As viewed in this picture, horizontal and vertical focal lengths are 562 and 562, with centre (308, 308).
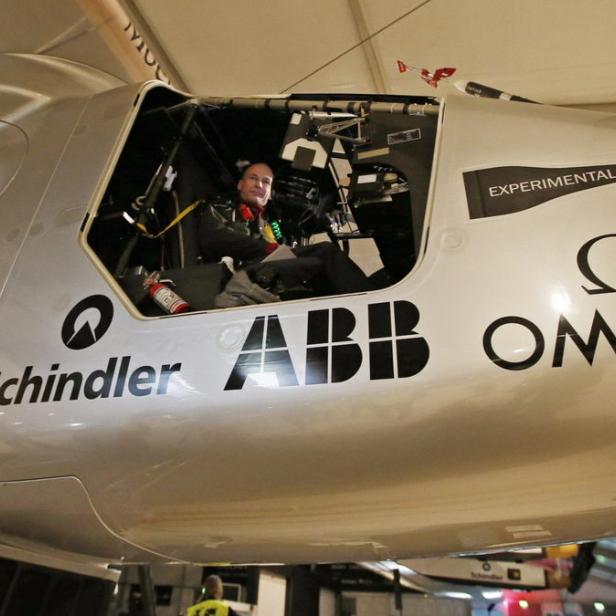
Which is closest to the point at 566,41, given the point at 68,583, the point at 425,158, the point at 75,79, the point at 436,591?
the point at 425,158

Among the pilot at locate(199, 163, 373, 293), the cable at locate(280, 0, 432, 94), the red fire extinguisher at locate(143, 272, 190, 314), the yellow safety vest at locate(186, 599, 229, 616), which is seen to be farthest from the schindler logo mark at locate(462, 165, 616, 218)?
the yellow safety vest at locate(186, 599, 229, 616)

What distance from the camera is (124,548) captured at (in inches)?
63.2

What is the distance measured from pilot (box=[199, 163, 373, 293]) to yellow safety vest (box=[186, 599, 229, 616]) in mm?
2560

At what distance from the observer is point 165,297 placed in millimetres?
1611

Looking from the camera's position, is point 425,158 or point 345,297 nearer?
point 345,297

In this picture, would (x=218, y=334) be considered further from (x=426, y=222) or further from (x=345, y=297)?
(x=426, y=222)

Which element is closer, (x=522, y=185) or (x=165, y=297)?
(x=522, y=185)

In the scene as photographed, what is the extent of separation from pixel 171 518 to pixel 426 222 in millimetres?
993

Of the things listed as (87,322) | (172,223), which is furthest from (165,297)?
(172,223)

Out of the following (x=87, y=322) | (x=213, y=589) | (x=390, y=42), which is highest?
(x=390, y=42)

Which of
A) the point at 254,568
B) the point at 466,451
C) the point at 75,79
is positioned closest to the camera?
the point at 466,451

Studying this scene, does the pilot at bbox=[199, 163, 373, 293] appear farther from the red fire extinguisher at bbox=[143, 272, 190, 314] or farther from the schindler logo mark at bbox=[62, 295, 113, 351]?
the schindler logo mark at bbox=[62, 295, 113, 351]

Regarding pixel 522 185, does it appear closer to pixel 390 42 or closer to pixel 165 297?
pixel 165 297

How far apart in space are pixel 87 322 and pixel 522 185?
3.88 ft
